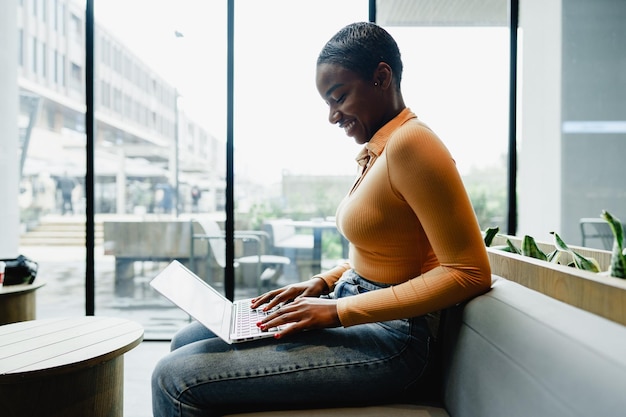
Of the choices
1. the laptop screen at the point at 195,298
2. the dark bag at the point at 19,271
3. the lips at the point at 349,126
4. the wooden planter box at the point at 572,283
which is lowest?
the dark bag at the point at 19,271

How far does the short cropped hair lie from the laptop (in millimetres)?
627

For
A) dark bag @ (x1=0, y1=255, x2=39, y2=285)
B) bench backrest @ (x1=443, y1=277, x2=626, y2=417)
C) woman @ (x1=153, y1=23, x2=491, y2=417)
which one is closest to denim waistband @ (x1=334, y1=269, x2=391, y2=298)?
woman @ (x1=153, y1=23, x2=491, y2=417)

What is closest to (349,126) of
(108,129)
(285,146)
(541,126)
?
(285,146)

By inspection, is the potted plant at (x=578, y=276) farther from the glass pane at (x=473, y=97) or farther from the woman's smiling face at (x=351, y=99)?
the glass pane at (x=473, y=97)

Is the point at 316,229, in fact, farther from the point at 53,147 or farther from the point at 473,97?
the point at 53,147

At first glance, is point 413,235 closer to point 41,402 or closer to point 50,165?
point 41,402

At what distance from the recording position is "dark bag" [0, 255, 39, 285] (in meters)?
2.05

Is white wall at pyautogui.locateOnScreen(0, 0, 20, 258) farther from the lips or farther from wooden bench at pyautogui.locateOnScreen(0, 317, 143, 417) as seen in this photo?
the lips

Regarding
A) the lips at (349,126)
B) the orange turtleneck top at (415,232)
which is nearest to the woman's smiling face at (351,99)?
the lips at (349,126)

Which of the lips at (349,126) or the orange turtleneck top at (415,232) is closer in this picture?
the orange turtleneck top at (415,232)

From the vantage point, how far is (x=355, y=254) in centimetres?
101

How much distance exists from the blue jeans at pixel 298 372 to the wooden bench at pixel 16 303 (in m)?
1.56

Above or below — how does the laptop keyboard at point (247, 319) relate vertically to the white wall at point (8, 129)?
below

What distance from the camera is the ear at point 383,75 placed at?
0.96m
